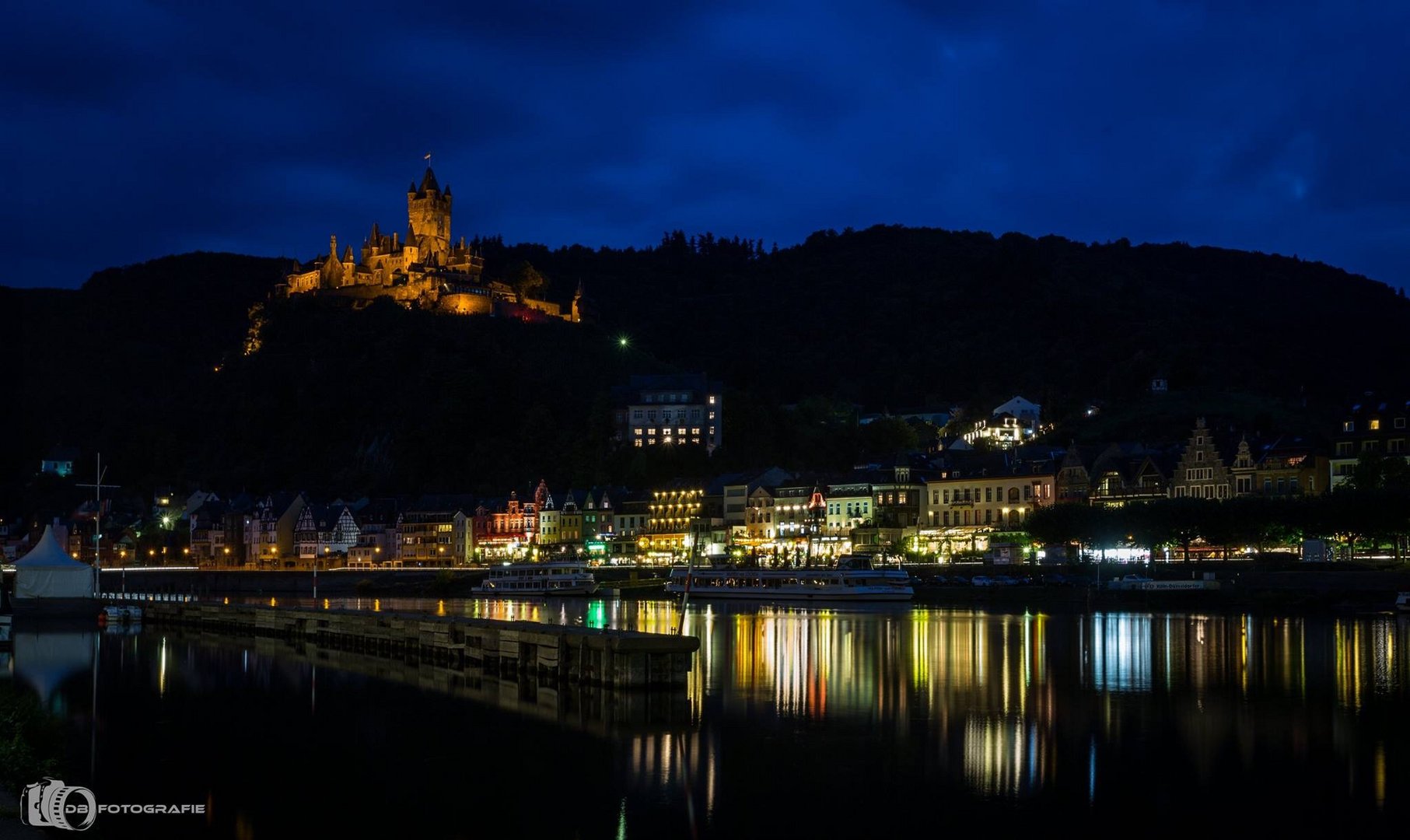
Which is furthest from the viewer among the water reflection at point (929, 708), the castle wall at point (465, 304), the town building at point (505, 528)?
the castle wall at point (465, 304)

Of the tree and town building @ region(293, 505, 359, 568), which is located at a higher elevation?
the tree

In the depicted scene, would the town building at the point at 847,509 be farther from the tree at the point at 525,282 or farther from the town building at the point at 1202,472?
the tree at the point at 525,282

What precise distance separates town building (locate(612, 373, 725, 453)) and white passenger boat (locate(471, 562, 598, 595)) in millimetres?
37120

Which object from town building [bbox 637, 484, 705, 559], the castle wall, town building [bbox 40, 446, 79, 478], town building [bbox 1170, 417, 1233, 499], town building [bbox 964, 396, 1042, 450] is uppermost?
A: the castle wall

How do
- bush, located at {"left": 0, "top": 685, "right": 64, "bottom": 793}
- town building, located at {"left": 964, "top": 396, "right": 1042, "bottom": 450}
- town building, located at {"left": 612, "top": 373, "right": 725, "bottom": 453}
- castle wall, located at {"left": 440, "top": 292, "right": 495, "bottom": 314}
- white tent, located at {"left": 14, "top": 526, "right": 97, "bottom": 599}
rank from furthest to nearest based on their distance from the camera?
castle wall, located at {"left": 440, "top": 292, "right": 495, "bottom": 314} → town building, located at {"left": 964, "top": 396, "right": 1042, "bottom": 450} → town building, located at {"left": 612, "top": 373, "right": 725, "bottom": 453} → white tent, located at {"left": 14, "top": 526, "right": 97, "bottom": 599} → bush, located at {"left": 0, "top": 685, "right": 64, "bottom": 793}

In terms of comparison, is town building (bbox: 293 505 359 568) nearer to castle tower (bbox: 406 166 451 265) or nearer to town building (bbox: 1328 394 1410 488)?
castle tower (bbox: 406 166 451 265)

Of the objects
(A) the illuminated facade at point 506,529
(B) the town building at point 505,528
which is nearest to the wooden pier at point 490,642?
(B) the town building at point 505,528

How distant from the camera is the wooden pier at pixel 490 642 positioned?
117 feet

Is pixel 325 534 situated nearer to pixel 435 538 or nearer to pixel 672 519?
pixel 435 538

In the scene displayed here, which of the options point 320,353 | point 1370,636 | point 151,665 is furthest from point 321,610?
point 320,353

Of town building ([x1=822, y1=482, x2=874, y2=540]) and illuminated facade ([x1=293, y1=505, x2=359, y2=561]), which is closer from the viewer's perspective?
town building ([x1=822, y1=482, x2=874, y2=540])

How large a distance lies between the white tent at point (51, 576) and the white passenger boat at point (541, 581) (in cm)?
3467

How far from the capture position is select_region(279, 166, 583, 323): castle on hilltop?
547 ft

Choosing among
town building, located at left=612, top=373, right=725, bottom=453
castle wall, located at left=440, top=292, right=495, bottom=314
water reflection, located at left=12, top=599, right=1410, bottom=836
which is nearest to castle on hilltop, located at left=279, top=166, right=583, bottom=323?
castle wall, located at left=440, top=292, right=495, bottom=314
